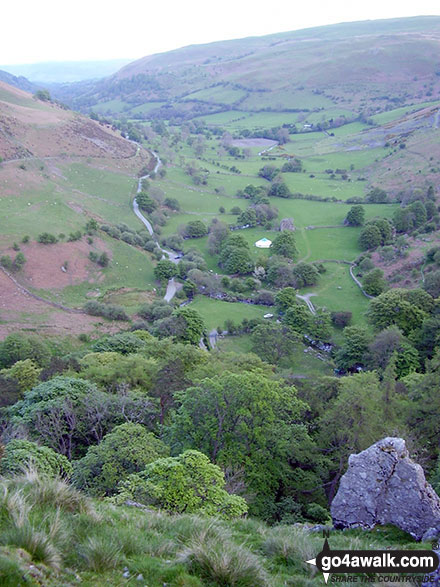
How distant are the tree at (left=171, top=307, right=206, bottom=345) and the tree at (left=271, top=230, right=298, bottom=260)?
101 feet

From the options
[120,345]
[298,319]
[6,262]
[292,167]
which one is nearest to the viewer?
[120,345]

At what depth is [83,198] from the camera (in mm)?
93688

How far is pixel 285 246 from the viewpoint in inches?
3098

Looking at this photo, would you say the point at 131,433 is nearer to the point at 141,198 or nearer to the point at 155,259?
the point at 155,259

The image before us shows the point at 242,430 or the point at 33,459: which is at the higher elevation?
the point at 33,459

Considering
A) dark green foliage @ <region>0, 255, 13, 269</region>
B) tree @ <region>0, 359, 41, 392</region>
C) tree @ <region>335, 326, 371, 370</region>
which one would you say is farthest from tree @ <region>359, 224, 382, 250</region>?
tree @ <region>0, 359, 41, 392</region>

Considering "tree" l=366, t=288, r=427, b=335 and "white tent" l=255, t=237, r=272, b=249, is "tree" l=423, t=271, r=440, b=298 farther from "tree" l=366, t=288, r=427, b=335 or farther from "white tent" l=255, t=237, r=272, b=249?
"white tent" l=255, t=237, r=272, b=249

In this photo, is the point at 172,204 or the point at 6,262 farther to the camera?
the point at 172,204

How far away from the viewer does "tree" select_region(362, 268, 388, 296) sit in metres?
64.1

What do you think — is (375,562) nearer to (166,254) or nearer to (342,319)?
(342,319)

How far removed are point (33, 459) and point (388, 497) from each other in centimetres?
1154

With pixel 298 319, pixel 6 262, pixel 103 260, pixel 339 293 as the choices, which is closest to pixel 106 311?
pixel 103 260

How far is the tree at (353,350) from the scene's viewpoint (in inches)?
1837

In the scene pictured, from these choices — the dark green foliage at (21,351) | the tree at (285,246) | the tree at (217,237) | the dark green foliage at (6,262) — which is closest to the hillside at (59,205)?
the dark green foliage at (6,262)
